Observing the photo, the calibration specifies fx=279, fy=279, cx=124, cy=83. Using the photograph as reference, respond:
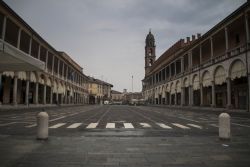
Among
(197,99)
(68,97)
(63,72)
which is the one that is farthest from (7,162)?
(68,97)

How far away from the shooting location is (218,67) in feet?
136

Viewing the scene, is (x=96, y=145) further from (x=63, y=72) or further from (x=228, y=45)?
(x=63, y=72)

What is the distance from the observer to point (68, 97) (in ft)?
258

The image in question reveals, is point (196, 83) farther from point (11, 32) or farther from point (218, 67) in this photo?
point (11, 32)

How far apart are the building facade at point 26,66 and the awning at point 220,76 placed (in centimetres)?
2428

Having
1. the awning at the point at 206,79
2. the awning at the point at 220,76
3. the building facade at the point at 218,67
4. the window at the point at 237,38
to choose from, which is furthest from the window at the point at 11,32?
the window at the point at 237,38

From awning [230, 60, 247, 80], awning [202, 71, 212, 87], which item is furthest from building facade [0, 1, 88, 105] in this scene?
awning [202, 71, 212, 87]

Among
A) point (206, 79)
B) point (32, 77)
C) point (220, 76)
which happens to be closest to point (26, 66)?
point (220, 76)

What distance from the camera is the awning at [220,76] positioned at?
39438mm

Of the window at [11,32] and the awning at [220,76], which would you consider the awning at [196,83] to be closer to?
the awning at [220,76]

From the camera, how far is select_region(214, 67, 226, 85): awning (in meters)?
39.4

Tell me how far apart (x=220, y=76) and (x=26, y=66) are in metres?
35.4

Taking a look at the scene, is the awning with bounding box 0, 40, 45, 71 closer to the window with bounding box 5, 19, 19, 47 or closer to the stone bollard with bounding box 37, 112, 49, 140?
the stone bollard with bounding box 37, 112, 49, 140

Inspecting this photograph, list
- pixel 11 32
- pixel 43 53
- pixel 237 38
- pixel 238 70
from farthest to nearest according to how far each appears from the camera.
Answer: pixel 43 53, pixel 237 38, pixel 11 32, pixel 238 70
